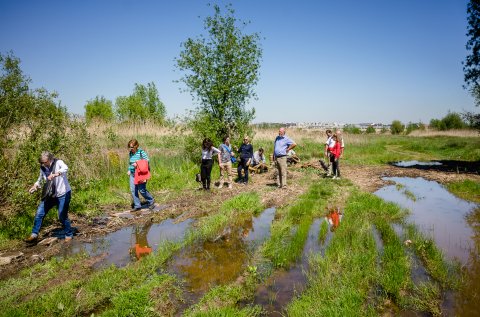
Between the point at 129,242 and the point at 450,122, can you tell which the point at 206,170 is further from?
the point at 450,122

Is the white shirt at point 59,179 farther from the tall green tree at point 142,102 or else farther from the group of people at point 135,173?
the tall green tree at point 142,102

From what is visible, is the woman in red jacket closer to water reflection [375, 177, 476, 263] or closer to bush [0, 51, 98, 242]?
water reflection [375, 177, 476, 263]

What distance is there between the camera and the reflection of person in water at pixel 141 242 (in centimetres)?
618

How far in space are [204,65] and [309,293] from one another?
1283 cm

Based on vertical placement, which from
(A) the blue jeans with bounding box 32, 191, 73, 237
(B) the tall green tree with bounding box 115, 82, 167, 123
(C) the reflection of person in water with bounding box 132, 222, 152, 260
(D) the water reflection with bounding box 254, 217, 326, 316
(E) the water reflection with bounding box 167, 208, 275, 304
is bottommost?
(D) the water reflection with bounding box 254, 217, 326, 316

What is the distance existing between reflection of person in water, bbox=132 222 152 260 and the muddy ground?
513 mm

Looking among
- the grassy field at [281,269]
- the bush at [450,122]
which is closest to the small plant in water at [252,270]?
the grassy field at [281,269]

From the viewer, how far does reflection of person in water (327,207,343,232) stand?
743 centimetres

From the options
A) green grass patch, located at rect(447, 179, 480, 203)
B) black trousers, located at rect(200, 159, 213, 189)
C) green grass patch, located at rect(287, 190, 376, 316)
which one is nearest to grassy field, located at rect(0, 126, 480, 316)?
green grass patch, located at rect(287, 190, 376, 316)

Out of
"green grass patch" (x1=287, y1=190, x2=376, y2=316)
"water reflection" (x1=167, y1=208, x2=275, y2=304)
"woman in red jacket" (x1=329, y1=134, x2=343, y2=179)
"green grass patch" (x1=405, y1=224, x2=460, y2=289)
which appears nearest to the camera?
"green grass patch" (x1=287, y1=190, x2=376, y2=316)

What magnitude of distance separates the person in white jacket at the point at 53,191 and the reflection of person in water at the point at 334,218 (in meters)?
6.57

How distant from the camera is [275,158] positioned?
11445 millimetres

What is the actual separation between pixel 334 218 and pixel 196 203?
178 inches

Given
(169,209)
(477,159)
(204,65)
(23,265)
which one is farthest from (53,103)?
(477,159)
